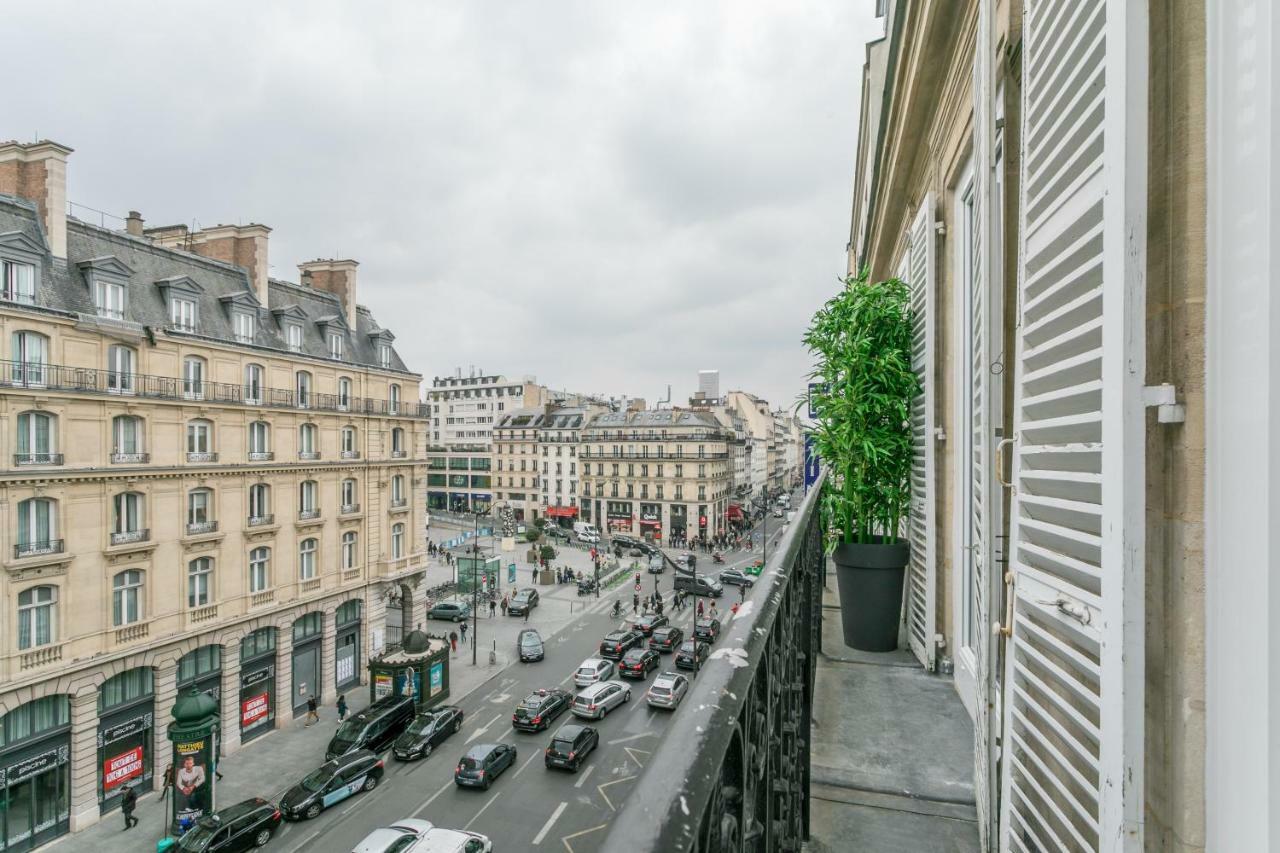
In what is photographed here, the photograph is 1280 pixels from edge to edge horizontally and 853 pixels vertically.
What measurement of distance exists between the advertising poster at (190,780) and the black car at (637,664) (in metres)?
14.2

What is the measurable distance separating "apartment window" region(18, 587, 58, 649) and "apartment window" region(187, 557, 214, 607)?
3.39 m

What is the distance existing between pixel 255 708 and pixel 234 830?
7792 millimetres

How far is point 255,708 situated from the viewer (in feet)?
72.6

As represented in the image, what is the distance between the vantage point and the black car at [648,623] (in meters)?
32.2

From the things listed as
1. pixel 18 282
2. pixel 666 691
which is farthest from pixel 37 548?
pixel 666 691

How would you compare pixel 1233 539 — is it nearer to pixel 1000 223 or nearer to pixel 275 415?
pixel 1000 223

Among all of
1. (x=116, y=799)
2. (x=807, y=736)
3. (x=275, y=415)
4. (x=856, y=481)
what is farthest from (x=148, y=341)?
(x=807, y=736)

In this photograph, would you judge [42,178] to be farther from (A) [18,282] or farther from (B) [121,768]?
(B) [121,768]

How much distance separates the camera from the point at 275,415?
2303 centimetres

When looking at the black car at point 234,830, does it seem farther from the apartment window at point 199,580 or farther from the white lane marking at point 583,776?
the white lane marking at point 583,776

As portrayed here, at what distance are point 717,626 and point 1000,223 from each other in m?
29.3

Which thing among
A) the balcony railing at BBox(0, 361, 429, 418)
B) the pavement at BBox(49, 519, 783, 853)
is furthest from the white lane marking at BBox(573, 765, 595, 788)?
the balcony railing at BBox(0, 361, 429, 418)

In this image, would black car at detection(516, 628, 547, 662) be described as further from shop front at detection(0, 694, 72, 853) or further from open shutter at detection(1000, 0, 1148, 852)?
open shutter at detection(1000, 0, 1148, 852)

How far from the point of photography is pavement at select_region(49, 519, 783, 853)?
16094mm
